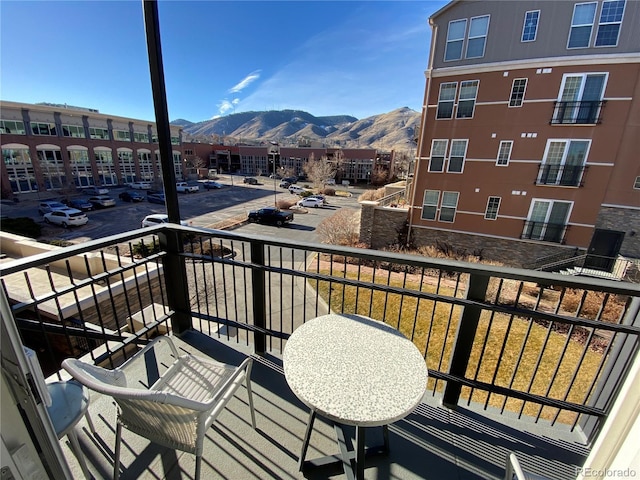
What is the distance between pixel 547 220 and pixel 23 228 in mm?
22766

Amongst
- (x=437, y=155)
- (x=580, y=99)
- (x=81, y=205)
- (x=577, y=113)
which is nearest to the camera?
(x=580, y=99)

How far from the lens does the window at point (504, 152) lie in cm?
891

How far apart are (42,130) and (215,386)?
32001mm

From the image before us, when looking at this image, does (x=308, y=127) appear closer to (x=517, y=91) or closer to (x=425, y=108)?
(x=425, y=108)

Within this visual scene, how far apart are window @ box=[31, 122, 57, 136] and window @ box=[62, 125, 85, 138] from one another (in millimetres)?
728

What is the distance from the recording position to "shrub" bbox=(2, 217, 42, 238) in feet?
40.1

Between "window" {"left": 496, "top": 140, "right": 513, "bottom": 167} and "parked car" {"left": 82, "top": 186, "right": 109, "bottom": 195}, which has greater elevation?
"window" {"left": 496, "top": 140, "right": 513, "bottom": 167}

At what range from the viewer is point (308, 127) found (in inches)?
4392

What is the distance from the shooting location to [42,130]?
21688mm

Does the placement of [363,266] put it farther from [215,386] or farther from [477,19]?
[477,19]

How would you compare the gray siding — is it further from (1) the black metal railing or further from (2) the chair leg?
(2) the chair leg

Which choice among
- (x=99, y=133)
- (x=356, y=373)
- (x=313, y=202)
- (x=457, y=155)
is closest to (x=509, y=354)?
(x=356, y=373)

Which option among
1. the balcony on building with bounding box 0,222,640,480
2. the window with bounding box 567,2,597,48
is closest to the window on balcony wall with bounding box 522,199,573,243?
the window with bounding box 567,2,597,48

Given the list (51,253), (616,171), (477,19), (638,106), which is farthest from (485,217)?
(51,253)
